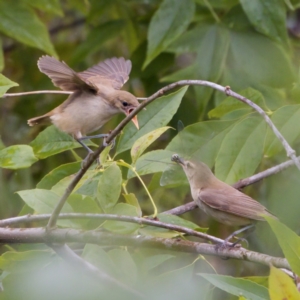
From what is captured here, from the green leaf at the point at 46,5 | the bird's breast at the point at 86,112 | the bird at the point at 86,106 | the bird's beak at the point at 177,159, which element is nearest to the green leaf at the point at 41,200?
the bird's beak at the point at 177,159

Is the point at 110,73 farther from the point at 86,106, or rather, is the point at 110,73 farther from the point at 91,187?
the point at 91,187

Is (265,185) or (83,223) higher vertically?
(83,223)

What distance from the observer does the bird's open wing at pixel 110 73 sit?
4207 millimetres

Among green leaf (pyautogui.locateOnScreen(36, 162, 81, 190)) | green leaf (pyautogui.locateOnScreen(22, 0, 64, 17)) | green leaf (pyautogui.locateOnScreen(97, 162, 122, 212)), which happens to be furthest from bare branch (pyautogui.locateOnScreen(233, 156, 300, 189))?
green leaf (pyautogui.locateOnScreen(22, 0, 64, 17))

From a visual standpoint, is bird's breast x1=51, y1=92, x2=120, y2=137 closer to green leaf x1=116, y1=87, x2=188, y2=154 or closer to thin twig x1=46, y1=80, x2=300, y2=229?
green leaf x1=116, y1=87, x2=188, y2=154

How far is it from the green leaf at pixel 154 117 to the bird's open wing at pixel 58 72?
1.84 feet

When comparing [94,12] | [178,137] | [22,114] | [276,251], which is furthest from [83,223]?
[22,114]

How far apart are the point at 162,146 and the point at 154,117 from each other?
2577mm

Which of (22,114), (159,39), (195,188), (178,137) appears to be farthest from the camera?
(22,114)

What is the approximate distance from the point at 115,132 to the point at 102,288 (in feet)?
1.78

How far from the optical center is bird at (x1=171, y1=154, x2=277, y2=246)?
2963 mm

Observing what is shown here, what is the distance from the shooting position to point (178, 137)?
2957mm

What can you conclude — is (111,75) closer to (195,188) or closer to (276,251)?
(195,188)

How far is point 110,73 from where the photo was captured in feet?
14.2
